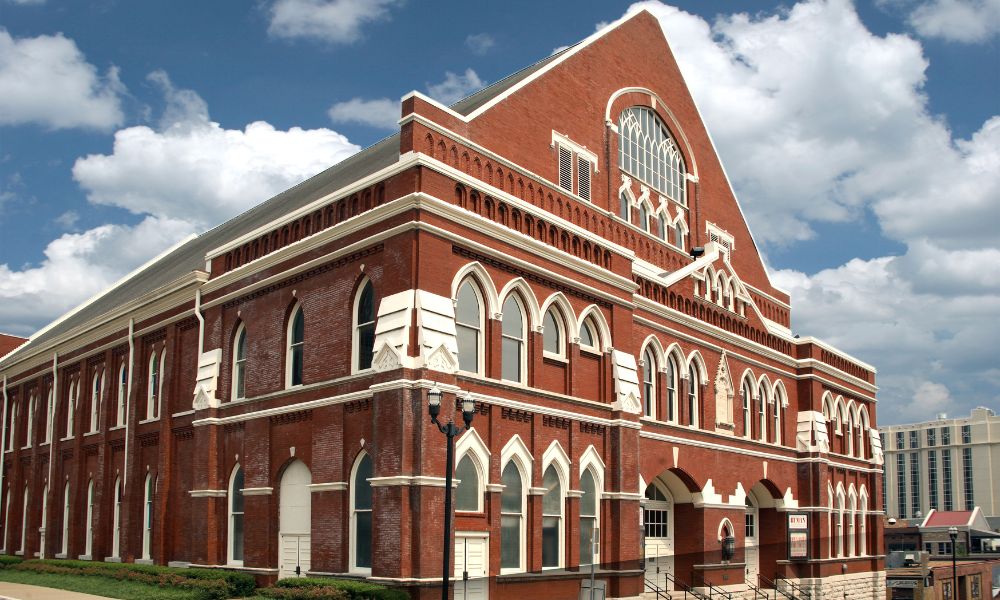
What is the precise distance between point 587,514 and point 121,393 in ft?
59.0

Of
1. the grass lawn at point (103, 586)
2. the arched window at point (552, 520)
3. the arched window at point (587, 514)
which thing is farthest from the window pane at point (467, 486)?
the grass lawn at point (103, 586)

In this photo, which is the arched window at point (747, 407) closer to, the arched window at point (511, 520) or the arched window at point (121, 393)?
the arched window at point (511, 520)

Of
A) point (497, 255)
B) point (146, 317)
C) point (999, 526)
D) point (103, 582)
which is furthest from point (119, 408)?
point (999, 526)

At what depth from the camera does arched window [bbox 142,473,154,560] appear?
104 feet

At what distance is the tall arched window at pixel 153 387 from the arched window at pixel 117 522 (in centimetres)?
318

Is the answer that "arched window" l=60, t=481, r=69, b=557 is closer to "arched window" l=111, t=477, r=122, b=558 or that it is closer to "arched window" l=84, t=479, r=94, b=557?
"arched window" l=84, t=479, r=94, b=557

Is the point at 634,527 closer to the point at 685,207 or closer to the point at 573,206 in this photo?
the point at 573,206

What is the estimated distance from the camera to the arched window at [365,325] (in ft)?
→ 77.3

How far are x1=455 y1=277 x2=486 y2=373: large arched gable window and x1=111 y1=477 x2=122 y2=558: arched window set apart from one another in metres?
16.8

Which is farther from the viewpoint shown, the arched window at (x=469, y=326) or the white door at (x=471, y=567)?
the arched window at (x=469, y=326)

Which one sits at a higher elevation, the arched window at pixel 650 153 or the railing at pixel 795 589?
the arched window at pixel 650 153

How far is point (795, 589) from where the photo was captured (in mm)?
38094

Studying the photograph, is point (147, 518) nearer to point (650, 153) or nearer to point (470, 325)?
point (470, 325)

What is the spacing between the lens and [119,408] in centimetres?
3519
